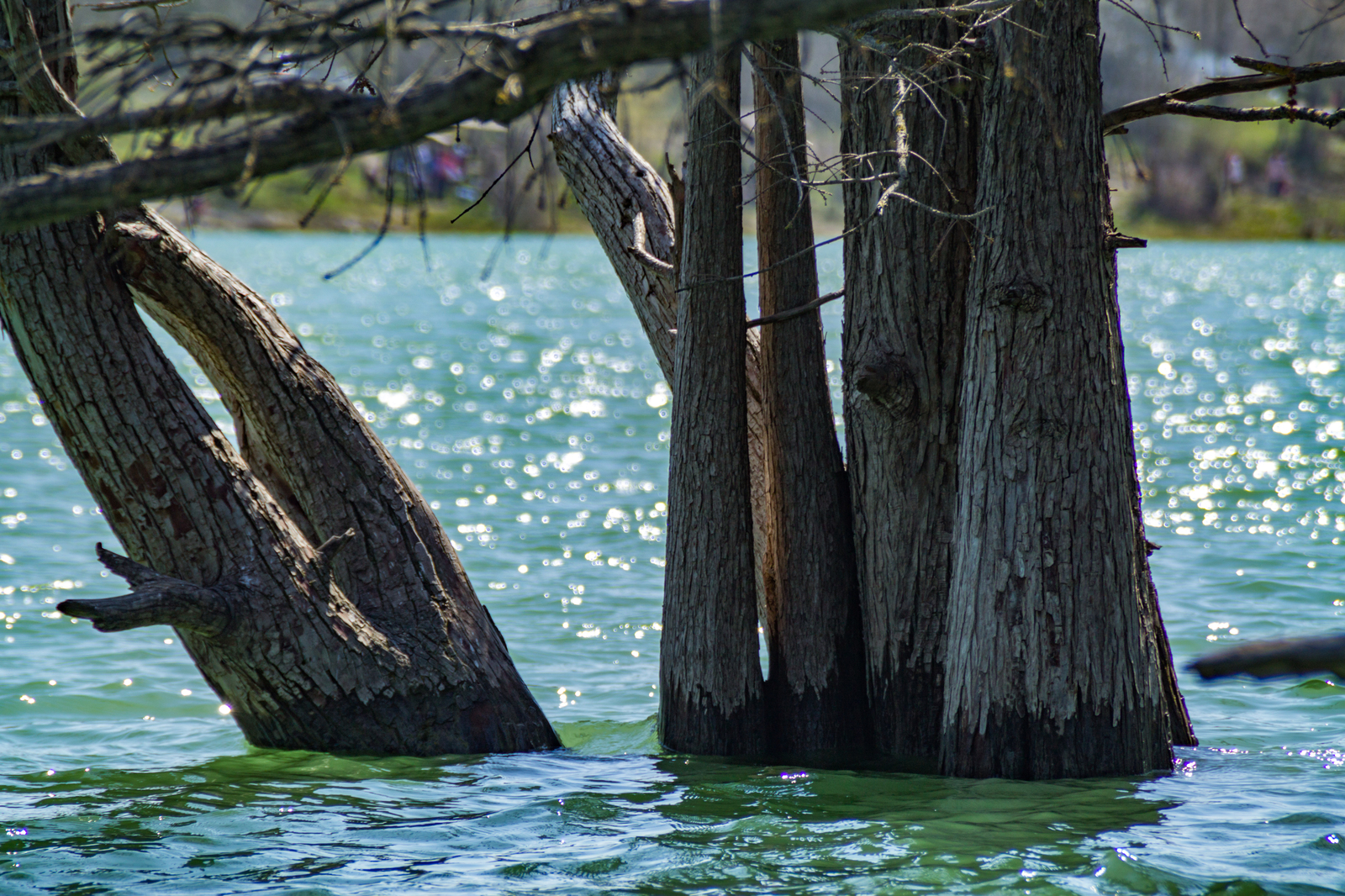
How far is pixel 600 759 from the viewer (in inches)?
257

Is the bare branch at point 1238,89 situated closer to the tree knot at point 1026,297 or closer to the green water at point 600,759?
the tree knot at point 1026,297

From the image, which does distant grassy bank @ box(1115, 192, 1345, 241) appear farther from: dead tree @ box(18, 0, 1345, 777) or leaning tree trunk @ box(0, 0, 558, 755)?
leaning tree trunk @ box(0, 0, 558, 755)

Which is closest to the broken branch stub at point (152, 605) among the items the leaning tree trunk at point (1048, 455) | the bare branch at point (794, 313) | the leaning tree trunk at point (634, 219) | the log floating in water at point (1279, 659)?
the leaning tree trunk at point (634, 219)

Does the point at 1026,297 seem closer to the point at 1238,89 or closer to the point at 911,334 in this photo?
the point at 911,334

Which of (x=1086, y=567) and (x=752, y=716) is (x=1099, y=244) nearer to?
(x=1086, y=567)

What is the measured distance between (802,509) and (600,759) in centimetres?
167

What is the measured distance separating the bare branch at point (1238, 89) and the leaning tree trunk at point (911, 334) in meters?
0.71

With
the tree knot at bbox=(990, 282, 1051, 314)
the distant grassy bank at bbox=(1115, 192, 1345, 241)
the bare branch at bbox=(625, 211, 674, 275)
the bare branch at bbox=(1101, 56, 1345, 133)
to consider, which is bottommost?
the tree knot at bbox=(990, 282, 1051, 314)

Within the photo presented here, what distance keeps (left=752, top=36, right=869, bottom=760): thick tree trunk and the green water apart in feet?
1.29

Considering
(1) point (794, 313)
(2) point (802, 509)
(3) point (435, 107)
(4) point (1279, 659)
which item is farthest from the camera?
(2) point (802, 509)

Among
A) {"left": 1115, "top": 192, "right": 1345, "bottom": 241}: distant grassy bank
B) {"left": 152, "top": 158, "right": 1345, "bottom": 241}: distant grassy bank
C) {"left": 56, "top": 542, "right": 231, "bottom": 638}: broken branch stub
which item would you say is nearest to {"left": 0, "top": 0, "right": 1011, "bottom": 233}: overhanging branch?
{"left": 56, "top": 542, "right": 231, "bottom": 638}: broken branch stub

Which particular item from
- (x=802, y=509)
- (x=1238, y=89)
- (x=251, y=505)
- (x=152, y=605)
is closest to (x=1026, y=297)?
(x=1238, y=89)

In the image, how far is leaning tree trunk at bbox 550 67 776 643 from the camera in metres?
6.70

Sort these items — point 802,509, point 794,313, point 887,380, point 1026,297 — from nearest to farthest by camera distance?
point 1026,297
point 887,380
point 794,313
point 802,509
